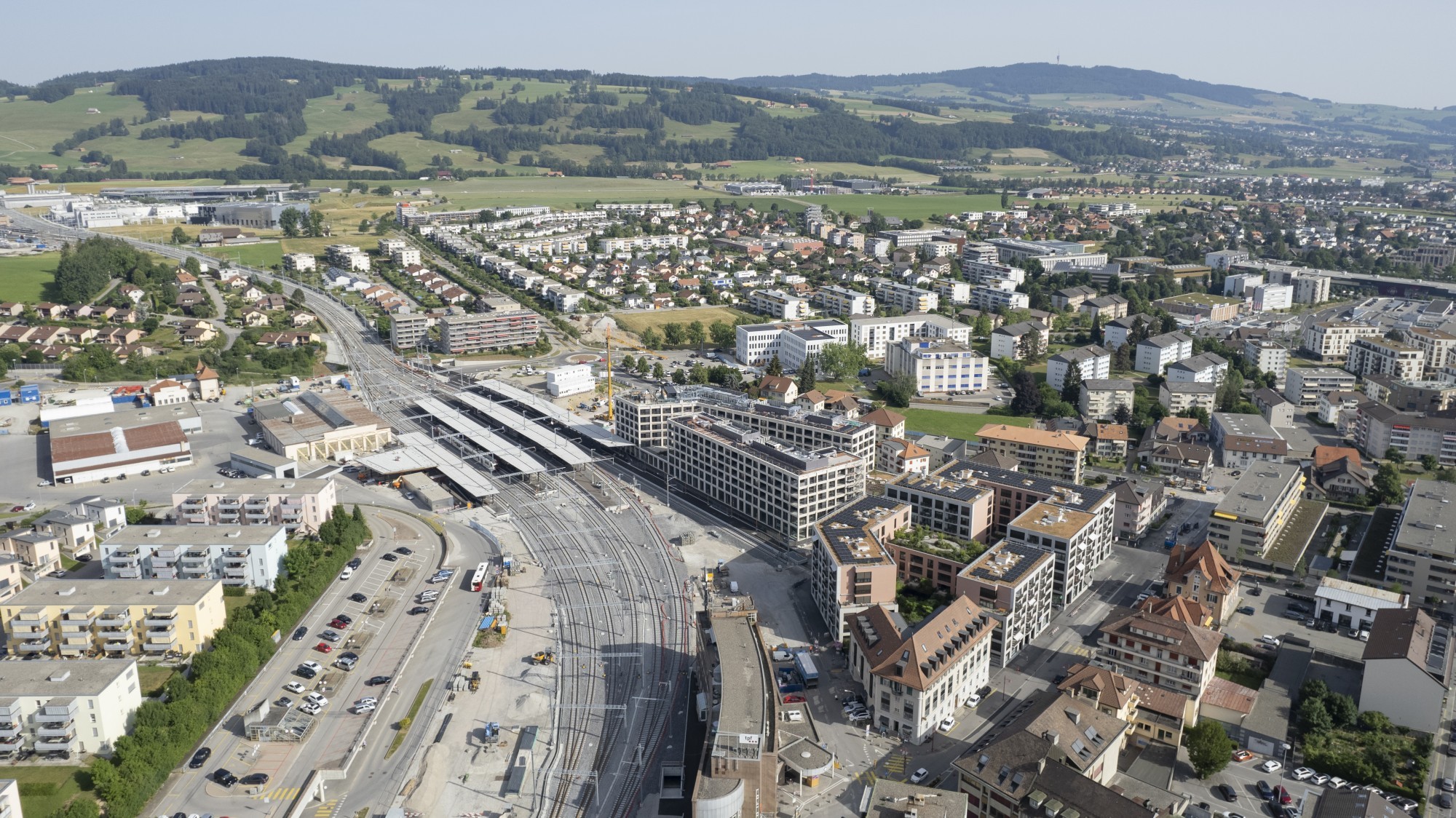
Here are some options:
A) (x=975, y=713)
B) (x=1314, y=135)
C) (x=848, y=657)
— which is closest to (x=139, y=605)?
(x=848, y=657)

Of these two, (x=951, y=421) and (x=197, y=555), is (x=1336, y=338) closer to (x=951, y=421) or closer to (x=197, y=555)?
(x=951, y=421)

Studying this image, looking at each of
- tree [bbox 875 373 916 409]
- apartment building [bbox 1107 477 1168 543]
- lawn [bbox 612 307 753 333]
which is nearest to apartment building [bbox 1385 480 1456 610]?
apartment building [bbox 1107 477 1168 543]

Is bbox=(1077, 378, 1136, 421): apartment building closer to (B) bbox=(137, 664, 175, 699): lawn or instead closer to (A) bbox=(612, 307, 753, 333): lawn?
(A) bbox=(612, 307, 753, 333): lawn

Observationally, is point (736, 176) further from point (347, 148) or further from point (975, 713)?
point (975, 713)

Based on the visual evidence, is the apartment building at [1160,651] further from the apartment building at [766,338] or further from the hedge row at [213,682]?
the apartment building at [766,338]

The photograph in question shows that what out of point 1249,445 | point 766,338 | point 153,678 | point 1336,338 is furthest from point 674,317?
point 153,678

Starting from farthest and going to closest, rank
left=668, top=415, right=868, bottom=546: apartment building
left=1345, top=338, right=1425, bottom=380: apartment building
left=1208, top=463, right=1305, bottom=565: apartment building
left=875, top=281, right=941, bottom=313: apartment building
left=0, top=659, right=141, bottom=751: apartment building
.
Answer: left=875, top=281, right=941, bottom=313: apartment building
left=1345, top=338, right=1425, bottom=380: apartment building
left=668, top=415, right=868, bottom=546: apartment building
left=1208, top=463, right=1305, bottom=565: apartment building
left=0, top=659, right=141, bottom=751: apartment building
